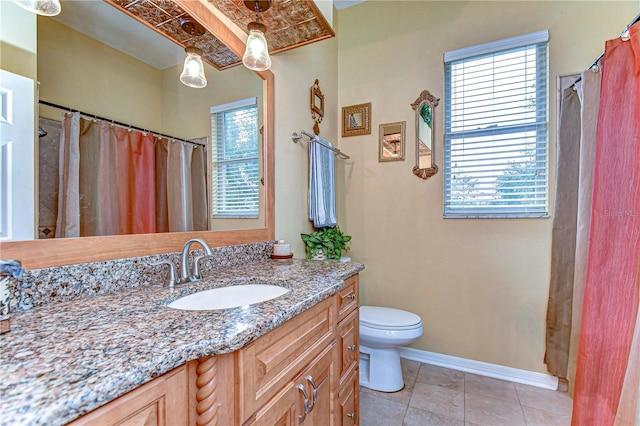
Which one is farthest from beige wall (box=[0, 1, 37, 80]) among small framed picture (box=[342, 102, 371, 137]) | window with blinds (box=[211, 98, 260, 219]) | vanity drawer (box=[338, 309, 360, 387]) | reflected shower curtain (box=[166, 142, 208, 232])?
small framed picture (box=[342, 102, 371, 137])

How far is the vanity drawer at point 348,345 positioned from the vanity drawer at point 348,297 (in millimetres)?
31

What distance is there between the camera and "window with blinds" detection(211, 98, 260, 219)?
4.36 feet

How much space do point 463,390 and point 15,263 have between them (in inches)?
89.8

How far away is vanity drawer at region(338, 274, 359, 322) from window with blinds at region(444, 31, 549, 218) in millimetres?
1166

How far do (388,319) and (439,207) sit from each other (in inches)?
36.6

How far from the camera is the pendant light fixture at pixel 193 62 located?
3.86 feet

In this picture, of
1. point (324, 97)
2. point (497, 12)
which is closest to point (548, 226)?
point (497, 12)

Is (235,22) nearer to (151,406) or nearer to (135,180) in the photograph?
(135,180)

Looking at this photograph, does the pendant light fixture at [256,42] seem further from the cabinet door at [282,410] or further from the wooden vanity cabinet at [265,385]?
the cabinet door at [282,410]

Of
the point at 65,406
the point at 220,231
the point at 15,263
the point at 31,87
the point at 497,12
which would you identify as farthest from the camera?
the point at 497,12

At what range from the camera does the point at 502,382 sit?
1925 millimetres

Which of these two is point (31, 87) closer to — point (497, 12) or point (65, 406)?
point (65, 406)

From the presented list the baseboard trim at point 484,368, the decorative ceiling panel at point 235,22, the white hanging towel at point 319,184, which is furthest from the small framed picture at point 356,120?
the baseboard trim at point 484,368

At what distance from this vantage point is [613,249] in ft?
3.51
